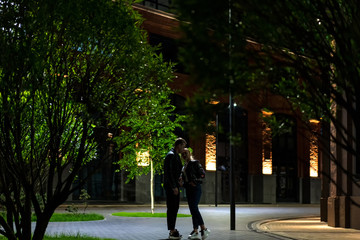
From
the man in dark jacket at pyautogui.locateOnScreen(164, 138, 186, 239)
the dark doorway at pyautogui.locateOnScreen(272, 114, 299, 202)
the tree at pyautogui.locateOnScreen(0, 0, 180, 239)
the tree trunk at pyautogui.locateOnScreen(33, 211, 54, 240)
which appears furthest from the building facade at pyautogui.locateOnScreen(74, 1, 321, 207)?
the tree trunk at pyautogui.locateOnScreen(33, 211, 54, 240)

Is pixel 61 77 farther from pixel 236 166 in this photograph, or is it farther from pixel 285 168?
pixel 285 168

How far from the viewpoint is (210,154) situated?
4269 cm

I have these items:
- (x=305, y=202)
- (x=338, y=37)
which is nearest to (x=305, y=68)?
(x=338, y=37)

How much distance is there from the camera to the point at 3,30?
7.37 meters

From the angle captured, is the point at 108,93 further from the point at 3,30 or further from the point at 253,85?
the point at 253,85

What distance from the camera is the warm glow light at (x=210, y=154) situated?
139 ft

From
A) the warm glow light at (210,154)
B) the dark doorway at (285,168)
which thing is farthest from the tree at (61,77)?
the dark doorway at (285,168)

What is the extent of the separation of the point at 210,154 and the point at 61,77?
116ft

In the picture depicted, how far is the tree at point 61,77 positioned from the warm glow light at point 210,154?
33.7 meters

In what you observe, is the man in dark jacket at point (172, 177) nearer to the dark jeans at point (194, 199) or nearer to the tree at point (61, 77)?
the dark jeans at point (194, 199)

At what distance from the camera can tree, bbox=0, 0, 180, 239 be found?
7.32 m

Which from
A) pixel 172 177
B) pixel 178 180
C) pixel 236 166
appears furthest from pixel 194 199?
pixel 236 166

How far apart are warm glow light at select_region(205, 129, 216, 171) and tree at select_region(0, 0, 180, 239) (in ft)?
110

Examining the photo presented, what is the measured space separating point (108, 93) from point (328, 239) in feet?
23.0
